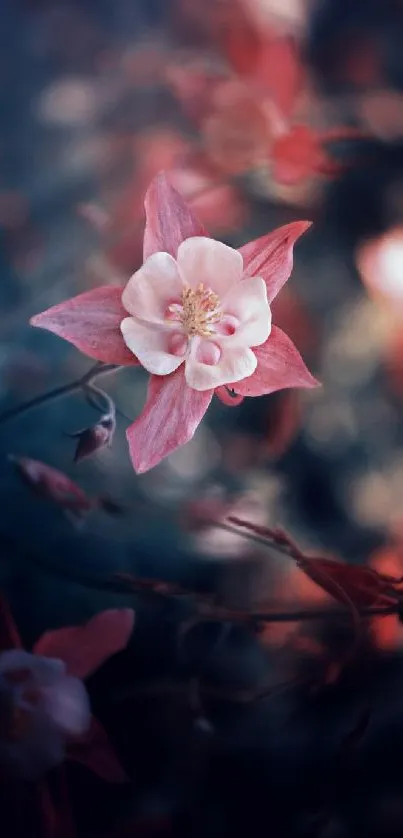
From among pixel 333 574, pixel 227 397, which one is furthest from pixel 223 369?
pixel 333 574

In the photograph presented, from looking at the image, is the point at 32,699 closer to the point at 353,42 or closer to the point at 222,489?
the point at 222,489

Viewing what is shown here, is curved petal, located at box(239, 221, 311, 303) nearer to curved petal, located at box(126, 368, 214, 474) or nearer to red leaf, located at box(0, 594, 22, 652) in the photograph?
curved petal, located at box(126, 368, 214, 474)

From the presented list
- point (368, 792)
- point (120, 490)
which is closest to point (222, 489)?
point (120, 490)

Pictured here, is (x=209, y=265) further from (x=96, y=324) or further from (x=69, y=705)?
(x=69, y=705)

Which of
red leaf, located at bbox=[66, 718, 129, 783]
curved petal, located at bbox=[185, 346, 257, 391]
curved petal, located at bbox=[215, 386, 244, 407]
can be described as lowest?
red leaf, located at bbox=[66, 718, 129, 783]

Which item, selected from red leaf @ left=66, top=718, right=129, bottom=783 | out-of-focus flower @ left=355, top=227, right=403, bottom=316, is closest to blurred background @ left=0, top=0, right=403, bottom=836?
out-of-focus flower @ left=355, top=227, right=403, bottom=316

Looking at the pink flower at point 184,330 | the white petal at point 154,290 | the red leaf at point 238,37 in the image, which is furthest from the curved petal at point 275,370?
the red leaf at point 238,37

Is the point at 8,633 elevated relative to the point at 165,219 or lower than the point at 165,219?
lower
